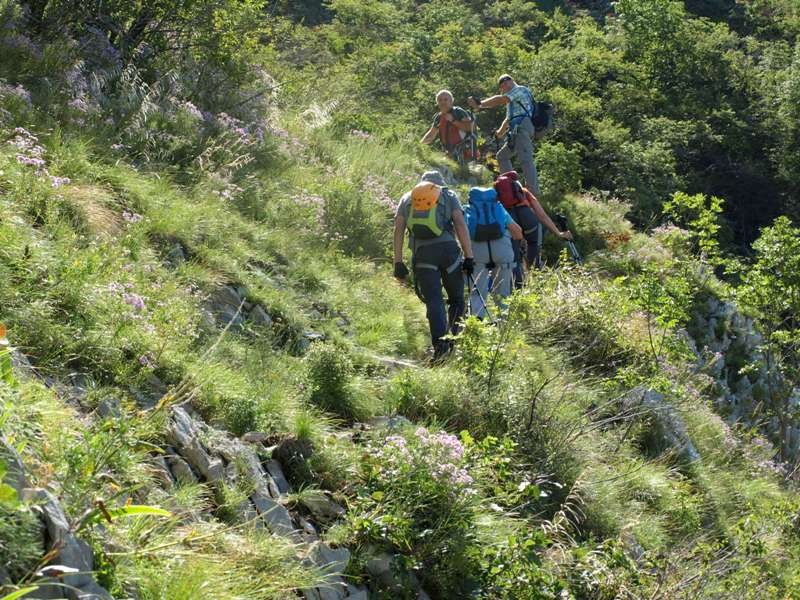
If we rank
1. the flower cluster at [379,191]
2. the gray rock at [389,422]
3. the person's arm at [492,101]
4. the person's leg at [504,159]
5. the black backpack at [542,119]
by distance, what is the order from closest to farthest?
the gray rock at [389,422], the flower cluster at [379,191], the person's arm at [492,101], the black backpack at [542,119], the person's leg at [504,159]

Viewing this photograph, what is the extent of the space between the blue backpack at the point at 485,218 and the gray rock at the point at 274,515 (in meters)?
5.41

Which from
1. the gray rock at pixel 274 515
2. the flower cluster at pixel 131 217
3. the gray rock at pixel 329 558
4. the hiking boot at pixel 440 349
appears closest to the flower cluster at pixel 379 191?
the hiking boot at pixel 440 349

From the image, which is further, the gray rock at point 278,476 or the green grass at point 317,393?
the gray rock at point 278,476

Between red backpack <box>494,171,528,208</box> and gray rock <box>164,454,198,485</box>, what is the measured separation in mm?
7401

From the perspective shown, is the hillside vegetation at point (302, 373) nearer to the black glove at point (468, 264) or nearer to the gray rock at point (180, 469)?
the gray rock at point (180, 469)

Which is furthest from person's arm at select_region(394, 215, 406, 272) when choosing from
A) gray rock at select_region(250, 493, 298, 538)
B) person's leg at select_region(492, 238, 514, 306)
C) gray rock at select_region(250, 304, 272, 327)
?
gray rock at select_region(250, 493, 298, 538)

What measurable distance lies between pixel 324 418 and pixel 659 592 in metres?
→ 2.32

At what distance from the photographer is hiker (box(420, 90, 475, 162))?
14.7 m

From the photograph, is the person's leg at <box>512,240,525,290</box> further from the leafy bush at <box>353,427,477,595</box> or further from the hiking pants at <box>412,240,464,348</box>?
the leafy bush at <box>353,427,477,595</box>

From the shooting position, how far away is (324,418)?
6.07 meters

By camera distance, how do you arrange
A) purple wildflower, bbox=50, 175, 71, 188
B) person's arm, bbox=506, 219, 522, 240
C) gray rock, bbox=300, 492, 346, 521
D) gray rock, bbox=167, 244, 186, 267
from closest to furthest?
gray rock, bbox=300, 492, 346, 521, purple wildflower, bbox=50, 175, 71, 188, gray rock, bbox=167, 244, 186, 267, person's arm, bbox=506, 219, 522, 240

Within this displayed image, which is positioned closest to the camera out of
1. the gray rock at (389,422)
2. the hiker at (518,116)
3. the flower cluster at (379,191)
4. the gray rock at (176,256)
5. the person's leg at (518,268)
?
the gray rock at (389,422)

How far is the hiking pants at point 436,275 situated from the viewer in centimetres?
853

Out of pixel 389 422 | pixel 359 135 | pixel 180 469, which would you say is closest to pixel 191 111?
pixel 359 135
